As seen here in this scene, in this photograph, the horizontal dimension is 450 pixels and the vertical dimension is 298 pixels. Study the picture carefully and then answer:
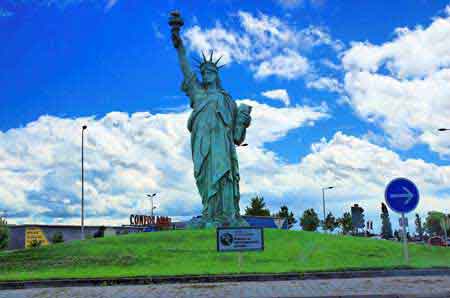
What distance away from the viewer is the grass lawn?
18.7 metres

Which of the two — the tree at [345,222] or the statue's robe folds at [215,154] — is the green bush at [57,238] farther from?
the tree at [345,222]

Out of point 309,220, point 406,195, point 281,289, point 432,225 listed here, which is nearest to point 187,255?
point 281,289

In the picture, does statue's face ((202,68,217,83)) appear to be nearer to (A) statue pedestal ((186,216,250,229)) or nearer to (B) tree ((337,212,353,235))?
(A) statue pedestal ((186,216,250,229))

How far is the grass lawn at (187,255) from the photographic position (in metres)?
18.7

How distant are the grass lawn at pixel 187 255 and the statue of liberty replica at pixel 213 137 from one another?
19.1 feet

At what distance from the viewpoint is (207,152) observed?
1314 inches

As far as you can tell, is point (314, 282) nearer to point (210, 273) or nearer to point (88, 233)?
point (210, 273)

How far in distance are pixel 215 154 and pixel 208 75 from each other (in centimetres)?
520

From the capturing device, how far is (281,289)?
12656mm

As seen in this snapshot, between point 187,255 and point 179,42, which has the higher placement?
point 179,42

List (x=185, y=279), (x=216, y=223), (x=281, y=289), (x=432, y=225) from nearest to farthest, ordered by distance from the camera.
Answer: (x=281, y=289), (x=185, y=279), (x=216, y=223), (x=432, y=225)

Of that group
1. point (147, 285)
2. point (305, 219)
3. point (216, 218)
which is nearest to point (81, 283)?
point (147, 285)

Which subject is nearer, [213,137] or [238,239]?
[238,239]

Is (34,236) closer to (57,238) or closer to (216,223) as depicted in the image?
(57,238)
